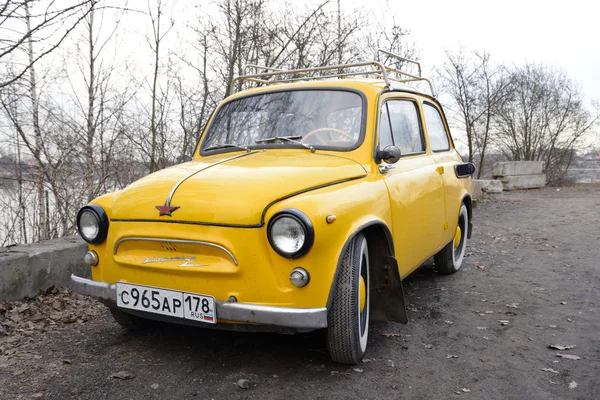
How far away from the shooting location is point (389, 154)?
11.3 ft

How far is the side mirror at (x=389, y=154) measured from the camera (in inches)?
136

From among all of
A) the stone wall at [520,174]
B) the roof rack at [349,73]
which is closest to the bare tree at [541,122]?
the stone wall at [520,174]

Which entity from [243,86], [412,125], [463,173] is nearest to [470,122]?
[243,86]

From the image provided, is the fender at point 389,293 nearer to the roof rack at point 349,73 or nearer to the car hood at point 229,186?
the car hood at point 229,186

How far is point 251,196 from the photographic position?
8.93ft

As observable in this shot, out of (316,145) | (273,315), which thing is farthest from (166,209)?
(316,145)

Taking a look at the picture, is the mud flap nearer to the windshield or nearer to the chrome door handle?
the chrome door handle

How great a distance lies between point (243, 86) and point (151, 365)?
239 inches

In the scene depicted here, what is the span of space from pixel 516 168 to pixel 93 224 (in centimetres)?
1633

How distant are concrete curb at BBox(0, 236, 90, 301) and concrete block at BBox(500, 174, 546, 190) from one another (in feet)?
49.1

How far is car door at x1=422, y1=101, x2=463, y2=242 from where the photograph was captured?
15.7 ft

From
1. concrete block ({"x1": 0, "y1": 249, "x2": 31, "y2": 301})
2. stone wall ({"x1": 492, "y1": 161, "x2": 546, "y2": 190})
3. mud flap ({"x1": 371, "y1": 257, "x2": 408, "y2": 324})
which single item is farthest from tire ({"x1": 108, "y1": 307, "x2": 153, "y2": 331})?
stone wall ({"x1": 492, "y1": 161, "x2": 546, "y2": 190})

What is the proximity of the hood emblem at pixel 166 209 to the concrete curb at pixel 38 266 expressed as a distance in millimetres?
1824

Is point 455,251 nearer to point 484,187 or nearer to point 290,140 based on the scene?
point 290,140
